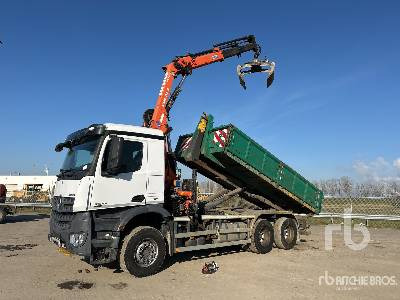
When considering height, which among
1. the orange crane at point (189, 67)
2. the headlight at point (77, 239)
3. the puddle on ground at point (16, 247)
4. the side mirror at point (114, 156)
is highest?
the orange crane at point (189, 67)

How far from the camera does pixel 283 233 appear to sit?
1168 cm

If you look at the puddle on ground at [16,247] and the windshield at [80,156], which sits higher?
the windshield at [80,156]

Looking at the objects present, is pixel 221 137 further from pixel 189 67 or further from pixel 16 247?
pixel 16 247

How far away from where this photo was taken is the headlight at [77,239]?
24.1 ft

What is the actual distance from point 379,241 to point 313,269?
637 cm

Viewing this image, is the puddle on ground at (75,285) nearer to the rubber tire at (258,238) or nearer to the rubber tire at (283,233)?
the rubber tire at (258,238)

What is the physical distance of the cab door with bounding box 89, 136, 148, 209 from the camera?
7.68 metres

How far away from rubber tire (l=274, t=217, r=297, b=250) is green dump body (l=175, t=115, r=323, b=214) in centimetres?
67

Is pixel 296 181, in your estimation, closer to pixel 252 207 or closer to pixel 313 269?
pixel 252 207

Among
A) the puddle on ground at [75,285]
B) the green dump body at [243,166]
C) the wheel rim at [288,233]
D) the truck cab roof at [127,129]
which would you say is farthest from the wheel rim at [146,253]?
the wheel rim at [288,233]

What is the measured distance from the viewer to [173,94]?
12.2 meters

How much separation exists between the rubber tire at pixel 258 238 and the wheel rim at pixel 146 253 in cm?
363

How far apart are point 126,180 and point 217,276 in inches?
109

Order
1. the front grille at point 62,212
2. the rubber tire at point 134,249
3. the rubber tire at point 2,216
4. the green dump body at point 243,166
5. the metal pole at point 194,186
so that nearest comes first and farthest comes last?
the front grille at point 62,212 < the rubber tire at point 134,249 < the metal pole at point 194,186 < the green dump body at point 243,166 < the rubber tire at point 2,216
